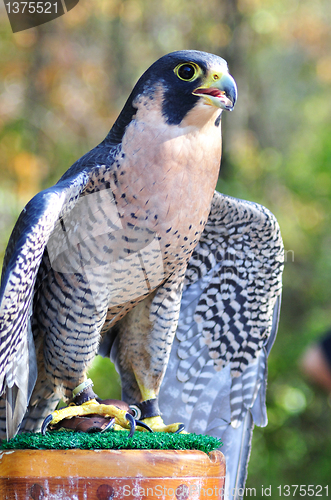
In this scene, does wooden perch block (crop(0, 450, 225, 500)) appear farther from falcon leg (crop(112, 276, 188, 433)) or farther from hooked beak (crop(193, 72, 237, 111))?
hooked beak (crop(193, 72, 237, 111))

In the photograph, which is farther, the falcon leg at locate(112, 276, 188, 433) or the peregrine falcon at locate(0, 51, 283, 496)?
the falcon leg at locate(112, 276, 188, 433)

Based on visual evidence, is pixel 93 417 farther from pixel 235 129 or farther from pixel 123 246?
pixel 235 129

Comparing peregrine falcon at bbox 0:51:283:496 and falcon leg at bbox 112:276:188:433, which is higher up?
peregrine falcon at bbox 0:51:283:496

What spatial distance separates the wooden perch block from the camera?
4.75 feet

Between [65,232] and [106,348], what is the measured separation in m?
0.73

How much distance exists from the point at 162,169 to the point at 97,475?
103 centimetres

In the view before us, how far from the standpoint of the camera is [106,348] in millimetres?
2299

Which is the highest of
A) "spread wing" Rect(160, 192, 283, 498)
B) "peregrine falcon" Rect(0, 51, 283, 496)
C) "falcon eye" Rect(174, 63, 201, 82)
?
"falcon eye" Rect(174, 63, 201, 82)

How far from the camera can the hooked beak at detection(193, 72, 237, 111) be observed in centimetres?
163

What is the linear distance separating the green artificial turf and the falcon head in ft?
3.66

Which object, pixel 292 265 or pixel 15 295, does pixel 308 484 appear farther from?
pixel 15 295

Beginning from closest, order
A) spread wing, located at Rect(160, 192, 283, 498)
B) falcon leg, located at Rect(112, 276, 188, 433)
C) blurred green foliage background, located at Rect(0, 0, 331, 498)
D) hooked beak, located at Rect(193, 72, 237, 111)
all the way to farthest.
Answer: hooked beak, located at Rect(193, 72, 237, 111) → falcon leg, located at Rect(112, 276, 188, 433) → spread wing, located at Rect(160, 192, 283, 498) → blurred green foliage background, located at Rect(0, 0, 331, 498)

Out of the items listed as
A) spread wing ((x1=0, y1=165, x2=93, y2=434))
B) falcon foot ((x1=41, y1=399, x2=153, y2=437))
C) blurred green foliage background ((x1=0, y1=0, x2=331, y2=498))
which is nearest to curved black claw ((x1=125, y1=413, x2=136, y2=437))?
falcon foot ((x1=41, y1=399, x2=153, y2=437))

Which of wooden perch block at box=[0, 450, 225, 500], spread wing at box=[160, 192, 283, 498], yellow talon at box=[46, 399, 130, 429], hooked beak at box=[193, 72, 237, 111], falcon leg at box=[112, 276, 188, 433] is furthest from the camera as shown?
spread wing at box=[160, 192, 283, 498]
